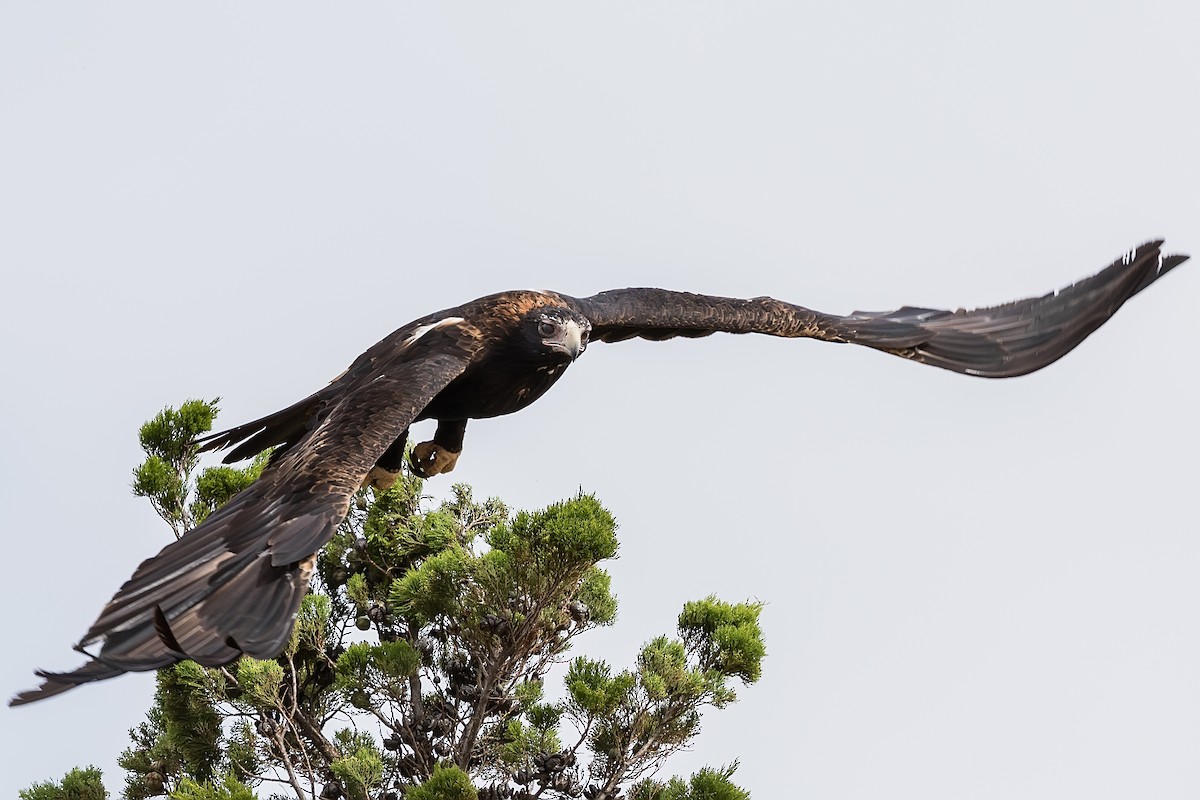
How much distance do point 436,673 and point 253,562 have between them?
138 inches

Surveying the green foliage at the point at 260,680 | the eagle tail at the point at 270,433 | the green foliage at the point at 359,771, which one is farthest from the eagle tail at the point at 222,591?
the green foliage at the point at 359,771

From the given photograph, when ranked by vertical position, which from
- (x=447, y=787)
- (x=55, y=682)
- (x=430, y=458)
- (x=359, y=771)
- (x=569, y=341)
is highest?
(x=569, y=341)

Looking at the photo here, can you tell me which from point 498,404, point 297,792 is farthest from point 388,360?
point 297,792

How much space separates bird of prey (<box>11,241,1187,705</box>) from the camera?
246 inches

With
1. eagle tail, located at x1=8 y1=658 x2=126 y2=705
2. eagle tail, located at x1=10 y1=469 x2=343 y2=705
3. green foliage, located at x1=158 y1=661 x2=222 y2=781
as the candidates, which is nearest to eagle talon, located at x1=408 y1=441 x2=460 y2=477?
green foliage, located at x1=158 y1=661 x2=222 y2=781

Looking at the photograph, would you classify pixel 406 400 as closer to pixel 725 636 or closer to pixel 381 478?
pixel 381 478

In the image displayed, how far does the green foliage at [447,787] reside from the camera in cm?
863

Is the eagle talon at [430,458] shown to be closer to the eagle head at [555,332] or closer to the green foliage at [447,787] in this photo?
the eagle head at [555,332]

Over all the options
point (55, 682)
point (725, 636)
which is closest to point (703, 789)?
point (725, 636)

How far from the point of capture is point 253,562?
6.60 m

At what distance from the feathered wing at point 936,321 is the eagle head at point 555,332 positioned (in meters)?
0.38

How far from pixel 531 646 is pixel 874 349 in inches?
97.8

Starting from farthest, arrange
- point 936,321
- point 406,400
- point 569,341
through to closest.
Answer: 1. point 936,321
2. point 569,341
3. point 406,400

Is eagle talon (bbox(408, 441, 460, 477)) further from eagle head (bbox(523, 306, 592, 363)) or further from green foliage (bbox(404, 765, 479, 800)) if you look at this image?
green foliage (bbox(404, 765, 479, 800))
